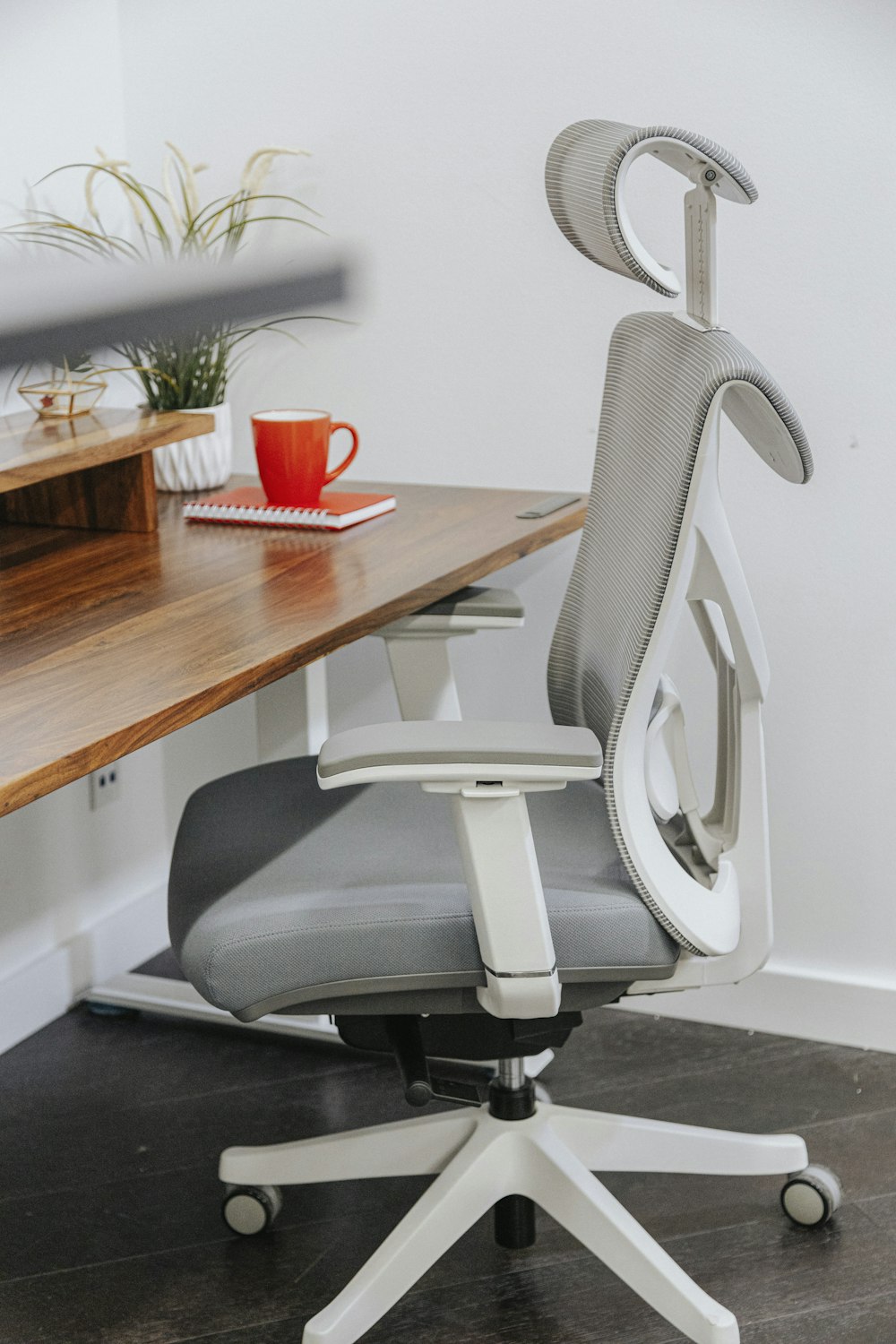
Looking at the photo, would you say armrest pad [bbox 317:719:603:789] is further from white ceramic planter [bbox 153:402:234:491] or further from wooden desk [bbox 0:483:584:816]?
white ceramic planter [bbox 153:402:234:491]

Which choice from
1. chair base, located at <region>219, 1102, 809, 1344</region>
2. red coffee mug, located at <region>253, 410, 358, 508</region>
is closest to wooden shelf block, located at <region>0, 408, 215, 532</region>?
red coffee mug, located at <region>253, 410, 358, 508</region>

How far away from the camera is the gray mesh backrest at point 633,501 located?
3.83ft

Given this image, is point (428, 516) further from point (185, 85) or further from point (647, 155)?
point (185, 85)

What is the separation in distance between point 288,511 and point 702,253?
665 mm

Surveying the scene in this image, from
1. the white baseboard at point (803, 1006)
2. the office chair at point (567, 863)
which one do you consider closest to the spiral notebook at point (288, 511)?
the office chair at point (567, 863)

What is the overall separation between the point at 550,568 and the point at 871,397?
53 cm

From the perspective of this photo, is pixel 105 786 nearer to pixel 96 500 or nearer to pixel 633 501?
pixel 96 500

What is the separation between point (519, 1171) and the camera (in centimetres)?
145

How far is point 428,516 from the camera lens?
72.0 inches

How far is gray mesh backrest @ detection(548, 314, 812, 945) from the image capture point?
1.17 m

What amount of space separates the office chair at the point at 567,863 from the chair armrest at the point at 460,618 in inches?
4.7

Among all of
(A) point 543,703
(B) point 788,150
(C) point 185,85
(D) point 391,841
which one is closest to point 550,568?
(A) point 543,703

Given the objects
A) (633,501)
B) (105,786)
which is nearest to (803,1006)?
(633,501)

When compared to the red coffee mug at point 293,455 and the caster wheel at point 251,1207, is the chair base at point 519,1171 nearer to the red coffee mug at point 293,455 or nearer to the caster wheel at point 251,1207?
the caster wheel at point 251,1207
